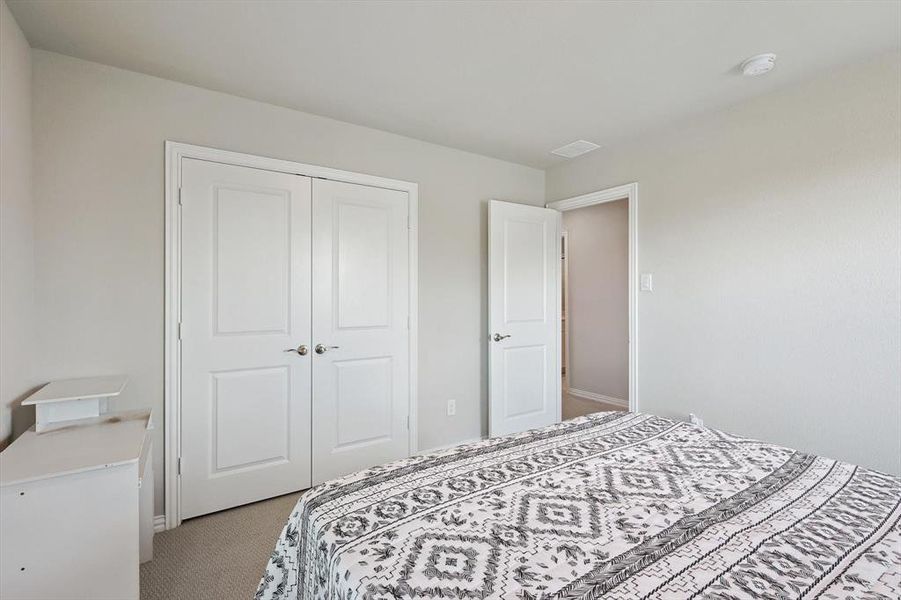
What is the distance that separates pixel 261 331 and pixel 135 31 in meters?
1.57

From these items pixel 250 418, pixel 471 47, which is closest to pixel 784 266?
pixel 471 47

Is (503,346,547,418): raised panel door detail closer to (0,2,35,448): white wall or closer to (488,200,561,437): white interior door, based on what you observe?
(488,200,561,437): white interior door

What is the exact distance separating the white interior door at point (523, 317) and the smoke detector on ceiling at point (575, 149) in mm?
493

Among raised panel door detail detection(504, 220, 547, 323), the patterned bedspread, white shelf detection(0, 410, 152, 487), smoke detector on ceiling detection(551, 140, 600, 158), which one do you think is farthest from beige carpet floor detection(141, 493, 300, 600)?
smoke detector on ceiling detection(551, 140, 600, 158)

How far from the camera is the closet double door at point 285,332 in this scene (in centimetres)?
241

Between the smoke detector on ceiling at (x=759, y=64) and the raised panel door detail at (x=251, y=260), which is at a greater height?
the smoke detector on ceiling at (x=759, y=64)

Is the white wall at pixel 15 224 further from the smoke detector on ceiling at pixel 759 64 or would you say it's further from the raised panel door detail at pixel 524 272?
the smoke detector on ceiling at pixel 759 64

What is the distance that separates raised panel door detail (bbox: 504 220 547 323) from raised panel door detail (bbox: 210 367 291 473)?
1852mm

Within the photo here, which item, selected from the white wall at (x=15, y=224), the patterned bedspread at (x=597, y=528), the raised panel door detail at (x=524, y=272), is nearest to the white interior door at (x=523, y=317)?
the raised panel door detail at (x=524, y=272)

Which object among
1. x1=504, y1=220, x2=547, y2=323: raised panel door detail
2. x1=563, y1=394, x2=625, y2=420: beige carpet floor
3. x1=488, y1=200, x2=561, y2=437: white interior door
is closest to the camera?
x1=488, y1=200, x2=561, y2=437: white interior door

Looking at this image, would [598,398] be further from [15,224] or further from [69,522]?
[15,224]

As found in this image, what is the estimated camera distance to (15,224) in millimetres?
1809

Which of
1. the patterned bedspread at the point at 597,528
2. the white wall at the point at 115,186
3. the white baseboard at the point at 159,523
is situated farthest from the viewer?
the white baseboard at the point at 159,523

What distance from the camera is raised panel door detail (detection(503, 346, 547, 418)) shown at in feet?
11.7
